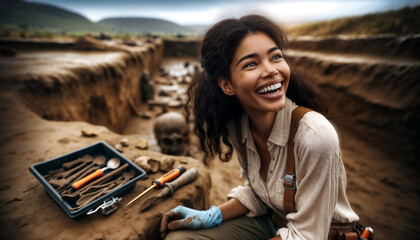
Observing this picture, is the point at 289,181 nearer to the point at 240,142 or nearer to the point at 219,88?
the point at 240,142

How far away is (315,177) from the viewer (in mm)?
1078

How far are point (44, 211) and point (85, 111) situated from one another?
320cm

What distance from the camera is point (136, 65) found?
743cm

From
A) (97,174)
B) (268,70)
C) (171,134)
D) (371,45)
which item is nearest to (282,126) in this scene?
(268,70)

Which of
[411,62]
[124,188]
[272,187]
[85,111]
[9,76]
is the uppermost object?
[411,62]

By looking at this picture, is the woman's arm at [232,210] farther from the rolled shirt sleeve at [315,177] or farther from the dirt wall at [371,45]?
the dirt wall at [371,45]

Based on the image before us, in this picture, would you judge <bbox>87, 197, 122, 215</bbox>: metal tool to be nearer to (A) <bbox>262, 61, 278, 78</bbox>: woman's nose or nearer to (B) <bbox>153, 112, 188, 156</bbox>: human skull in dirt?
(A) <bbox>262, 61, 278, 78</bbox>: woman's nose

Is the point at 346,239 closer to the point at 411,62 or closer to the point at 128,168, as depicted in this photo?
the point at 128,168

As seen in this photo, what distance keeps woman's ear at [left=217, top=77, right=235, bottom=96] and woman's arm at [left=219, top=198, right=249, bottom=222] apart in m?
0.87

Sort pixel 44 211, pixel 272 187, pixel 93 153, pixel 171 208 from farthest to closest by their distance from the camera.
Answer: pixel 93 153
pixel 171 208
pixel 44 211
pixel 272 187

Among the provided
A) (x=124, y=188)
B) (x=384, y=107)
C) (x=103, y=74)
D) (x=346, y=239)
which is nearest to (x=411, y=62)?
(x=384, y=107)

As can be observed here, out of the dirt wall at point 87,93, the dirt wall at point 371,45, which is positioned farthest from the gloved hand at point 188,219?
the dirt wall at point 371,45

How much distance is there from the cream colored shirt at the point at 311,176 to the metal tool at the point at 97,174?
4.19 ft

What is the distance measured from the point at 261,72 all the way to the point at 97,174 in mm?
1460
